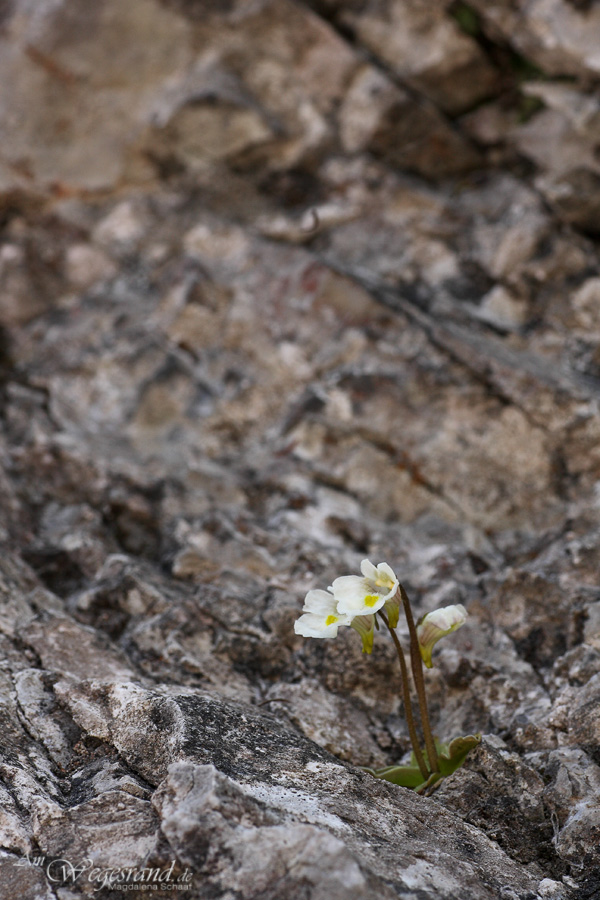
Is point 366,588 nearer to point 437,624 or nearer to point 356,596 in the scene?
point 356,596

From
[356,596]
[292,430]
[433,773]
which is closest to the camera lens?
[356,596]

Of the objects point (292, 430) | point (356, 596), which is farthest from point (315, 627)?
point (292, 430)

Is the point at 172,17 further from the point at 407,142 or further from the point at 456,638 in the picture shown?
the point at 456,638

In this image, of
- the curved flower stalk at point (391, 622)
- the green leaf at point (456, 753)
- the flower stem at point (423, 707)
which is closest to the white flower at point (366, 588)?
the curved flower stalk at point (391, 622)

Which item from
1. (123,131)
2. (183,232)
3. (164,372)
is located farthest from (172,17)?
(164,372)

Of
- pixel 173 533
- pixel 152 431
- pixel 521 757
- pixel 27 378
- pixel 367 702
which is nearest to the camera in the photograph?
pixel 521 757

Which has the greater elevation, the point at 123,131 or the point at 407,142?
the point at 407,142
